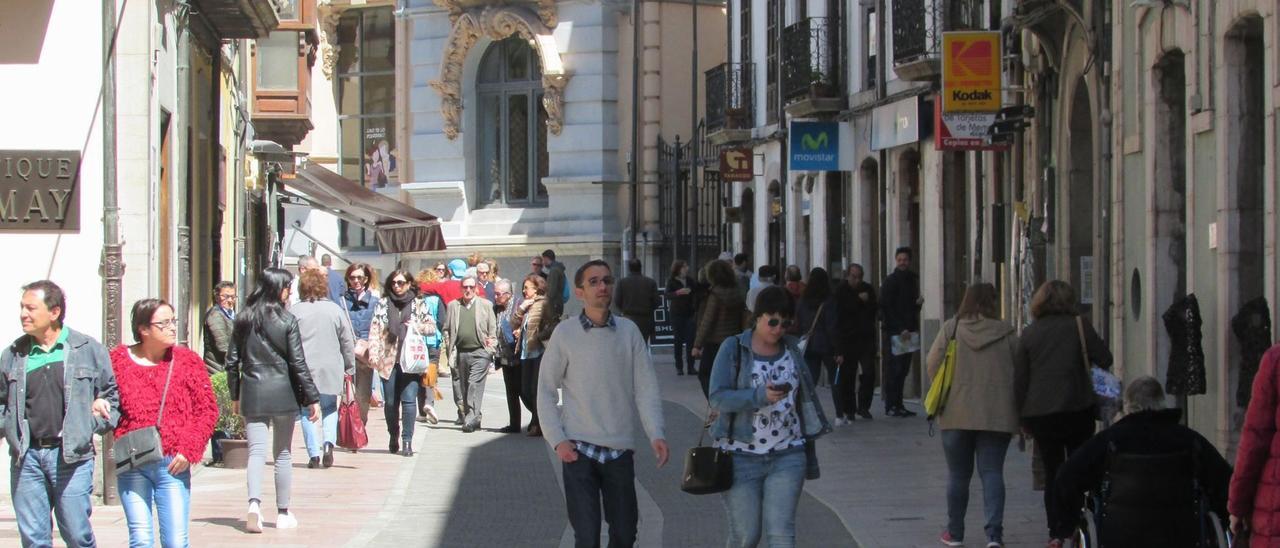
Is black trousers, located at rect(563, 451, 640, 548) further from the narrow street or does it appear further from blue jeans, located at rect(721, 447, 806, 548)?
the narrow street

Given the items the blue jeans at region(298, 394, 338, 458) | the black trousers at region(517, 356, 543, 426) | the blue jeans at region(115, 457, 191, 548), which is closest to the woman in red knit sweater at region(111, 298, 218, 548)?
the blue jeans at region(115, 457, 191, 548)

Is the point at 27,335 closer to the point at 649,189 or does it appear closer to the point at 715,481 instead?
the point at 715,481

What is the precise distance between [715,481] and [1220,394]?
18.8 ft

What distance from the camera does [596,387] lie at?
29.9ft

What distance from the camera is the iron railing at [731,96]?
109 ft

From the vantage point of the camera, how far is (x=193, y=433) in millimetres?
9656

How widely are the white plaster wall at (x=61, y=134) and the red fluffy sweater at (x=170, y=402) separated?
5.09 m

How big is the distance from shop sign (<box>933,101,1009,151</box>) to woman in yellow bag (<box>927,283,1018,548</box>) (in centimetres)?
820

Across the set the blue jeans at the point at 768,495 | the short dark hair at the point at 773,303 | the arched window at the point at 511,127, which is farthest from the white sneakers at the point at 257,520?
the arched window at the point at 511,127

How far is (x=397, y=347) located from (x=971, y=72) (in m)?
5.90

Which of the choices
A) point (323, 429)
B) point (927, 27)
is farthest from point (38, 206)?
point (927, 27)

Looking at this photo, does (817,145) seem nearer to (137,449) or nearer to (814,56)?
(814,56)

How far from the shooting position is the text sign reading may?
1455 centimetres

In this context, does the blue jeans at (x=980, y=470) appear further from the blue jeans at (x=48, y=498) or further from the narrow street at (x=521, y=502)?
the blue jeans at (x=48, y=498)
